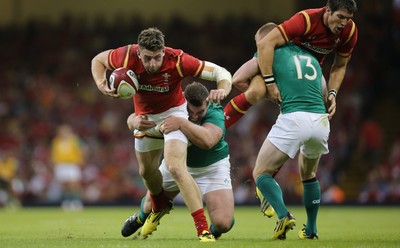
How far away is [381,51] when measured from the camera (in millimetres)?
21312

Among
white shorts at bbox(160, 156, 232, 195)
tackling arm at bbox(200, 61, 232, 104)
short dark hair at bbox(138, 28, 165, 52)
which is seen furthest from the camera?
white shorts at bbox(160, 156, 232, 195)

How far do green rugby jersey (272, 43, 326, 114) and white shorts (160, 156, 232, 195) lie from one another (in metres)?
1.34

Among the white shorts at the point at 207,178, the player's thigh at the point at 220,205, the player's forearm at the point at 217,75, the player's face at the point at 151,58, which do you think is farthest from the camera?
the white shorts at the point at 207,178

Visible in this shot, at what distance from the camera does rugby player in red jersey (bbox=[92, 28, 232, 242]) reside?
752cm

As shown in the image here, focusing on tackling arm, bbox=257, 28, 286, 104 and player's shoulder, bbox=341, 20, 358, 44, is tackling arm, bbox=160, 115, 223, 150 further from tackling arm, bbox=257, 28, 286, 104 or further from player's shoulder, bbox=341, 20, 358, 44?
player's shoulder, bbox=341, 20, 358, 44

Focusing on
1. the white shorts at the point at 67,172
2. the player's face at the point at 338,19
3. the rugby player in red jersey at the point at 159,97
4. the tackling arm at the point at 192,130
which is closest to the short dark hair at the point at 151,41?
the rugby player in red jersey at the point at 159,97

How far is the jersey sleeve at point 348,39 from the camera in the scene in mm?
8125

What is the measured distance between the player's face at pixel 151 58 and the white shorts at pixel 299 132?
4.21ft

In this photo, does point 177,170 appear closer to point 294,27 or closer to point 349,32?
point 294,27

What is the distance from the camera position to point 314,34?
7.98m

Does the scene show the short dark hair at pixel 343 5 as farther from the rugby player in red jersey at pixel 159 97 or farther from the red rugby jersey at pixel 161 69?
the red rugby jersey at pixel 161 69

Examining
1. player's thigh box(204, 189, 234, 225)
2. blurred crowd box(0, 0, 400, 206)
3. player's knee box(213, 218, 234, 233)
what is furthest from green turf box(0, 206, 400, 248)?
blurred crowd box(0, 0, 400, 206)

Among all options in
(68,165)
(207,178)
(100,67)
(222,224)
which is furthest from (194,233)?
(68,165)

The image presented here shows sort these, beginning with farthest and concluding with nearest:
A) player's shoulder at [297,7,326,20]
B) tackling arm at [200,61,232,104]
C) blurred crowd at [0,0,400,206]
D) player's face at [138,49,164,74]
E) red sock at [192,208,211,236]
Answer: blurred crowd at [0,0,400,206]
player's shoulder at [297,7,326,20]
tackling arm at [200,61,232,104]
player's face at [138,49,164,74]
red sock at [192,208,211,236]
